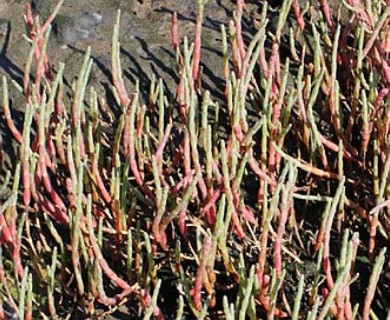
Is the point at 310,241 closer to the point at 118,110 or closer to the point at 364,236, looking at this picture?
the point at 364,236

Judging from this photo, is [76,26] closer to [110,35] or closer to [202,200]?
[110,35]

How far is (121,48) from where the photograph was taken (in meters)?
2.22

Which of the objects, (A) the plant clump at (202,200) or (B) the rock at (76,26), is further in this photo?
(B) the rock at (76,26)

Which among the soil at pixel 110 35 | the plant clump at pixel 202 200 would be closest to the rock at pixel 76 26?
the soil at pixel 110 35

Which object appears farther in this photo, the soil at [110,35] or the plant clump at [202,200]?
the soil at [110,35]

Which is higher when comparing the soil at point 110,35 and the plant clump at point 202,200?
the soil at point 110,35

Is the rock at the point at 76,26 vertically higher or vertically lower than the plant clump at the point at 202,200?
higher

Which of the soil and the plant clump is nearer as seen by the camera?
the plant clump

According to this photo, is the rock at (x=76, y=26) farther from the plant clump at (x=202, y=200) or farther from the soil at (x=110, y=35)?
the plant clump at (x=202, y=200)

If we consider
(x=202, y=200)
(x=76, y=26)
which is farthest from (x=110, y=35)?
(x=202, y=200)

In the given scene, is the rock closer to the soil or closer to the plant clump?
the soil

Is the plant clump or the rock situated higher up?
the rock

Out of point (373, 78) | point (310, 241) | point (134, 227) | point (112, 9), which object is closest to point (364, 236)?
point (310, 241)

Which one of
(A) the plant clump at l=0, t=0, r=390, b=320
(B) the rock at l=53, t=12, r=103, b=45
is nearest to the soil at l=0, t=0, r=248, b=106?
(B) the rock at l=53, t=12, r=103, b=45
